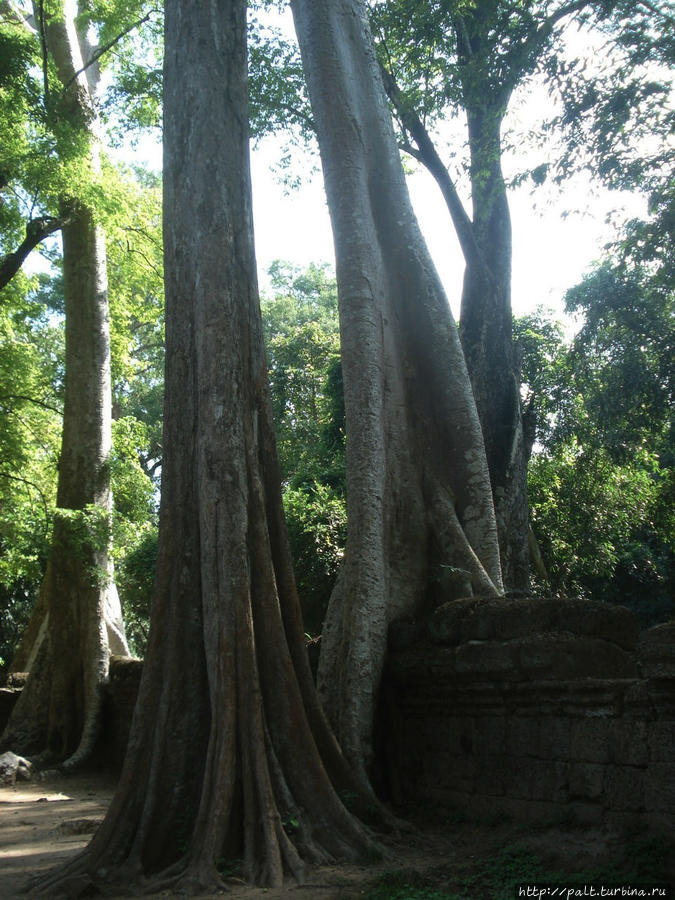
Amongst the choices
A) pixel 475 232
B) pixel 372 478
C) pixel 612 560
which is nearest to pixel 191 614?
pixel 372 478

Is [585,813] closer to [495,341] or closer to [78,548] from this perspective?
[495,341]

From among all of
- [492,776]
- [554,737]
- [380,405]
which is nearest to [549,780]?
[554,737]

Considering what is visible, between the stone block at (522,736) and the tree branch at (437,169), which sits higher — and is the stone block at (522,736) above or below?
below

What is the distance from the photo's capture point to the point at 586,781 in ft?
12.6

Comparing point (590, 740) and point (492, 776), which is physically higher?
point (590, 740)

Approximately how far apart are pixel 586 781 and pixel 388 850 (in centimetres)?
98

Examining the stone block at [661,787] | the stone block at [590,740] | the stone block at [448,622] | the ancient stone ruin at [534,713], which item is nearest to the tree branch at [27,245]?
the ancient stone ruin at [534,713]

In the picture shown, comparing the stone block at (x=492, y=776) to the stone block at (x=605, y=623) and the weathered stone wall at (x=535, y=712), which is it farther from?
the stone block at (x=605, y=623)

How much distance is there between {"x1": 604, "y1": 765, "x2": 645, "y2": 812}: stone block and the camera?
3.58 m

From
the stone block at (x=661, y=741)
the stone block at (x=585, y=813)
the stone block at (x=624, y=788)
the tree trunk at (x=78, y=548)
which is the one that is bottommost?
the stone block at (x=585, y=813)

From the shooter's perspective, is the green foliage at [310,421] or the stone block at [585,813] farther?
the green foliage at [310,421]

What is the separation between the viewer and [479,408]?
26.9 feet

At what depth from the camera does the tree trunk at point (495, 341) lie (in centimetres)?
784

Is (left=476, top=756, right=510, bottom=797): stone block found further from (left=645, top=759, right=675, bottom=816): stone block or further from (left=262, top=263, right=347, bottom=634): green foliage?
(left=262, top=263, right=347, bottom=634): green foliage
